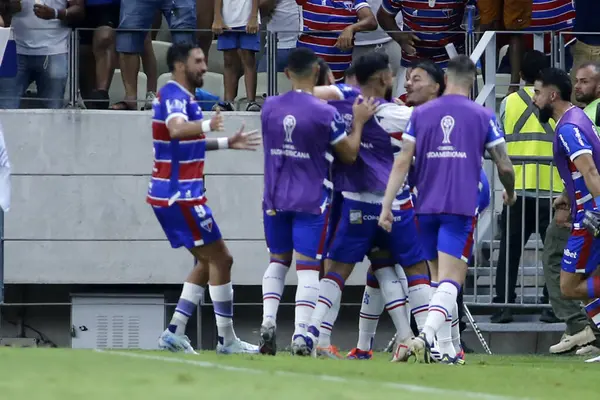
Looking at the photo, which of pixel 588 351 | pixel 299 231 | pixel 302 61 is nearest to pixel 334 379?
pixel 299 231

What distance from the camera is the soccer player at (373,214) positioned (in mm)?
11297

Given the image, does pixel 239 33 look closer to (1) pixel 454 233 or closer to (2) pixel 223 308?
(2) pixel 223 308

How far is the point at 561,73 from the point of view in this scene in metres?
11.8

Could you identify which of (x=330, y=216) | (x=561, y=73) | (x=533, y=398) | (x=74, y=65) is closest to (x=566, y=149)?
(x=561, y=73)

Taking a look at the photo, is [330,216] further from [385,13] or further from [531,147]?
[385,13]

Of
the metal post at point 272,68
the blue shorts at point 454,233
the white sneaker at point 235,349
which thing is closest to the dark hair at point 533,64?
the metal post at point 272,68

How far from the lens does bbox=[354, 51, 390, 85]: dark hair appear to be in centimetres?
1135

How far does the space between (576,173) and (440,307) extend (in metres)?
1.60

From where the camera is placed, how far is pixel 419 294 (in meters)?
11.5

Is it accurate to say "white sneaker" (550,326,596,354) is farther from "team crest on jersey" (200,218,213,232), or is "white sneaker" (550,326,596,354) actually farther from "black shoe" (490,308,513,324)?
"team crest on jersey" (200,218,213,232)

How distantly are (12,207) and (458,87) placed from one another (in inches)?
268

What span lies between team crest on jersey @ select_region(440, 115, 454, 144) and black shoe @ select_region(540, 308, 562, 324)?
4.41 meters

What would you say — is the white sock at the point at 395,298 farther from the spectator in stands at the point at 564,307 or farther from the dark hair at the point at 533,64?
the dark hair at the point at 533,64

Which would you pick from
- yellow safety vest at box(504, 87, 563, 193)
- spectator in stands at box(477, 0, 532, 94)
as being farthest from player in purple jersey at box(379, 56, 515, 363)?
spectator in stands at box(477, 0, 532, 94)
